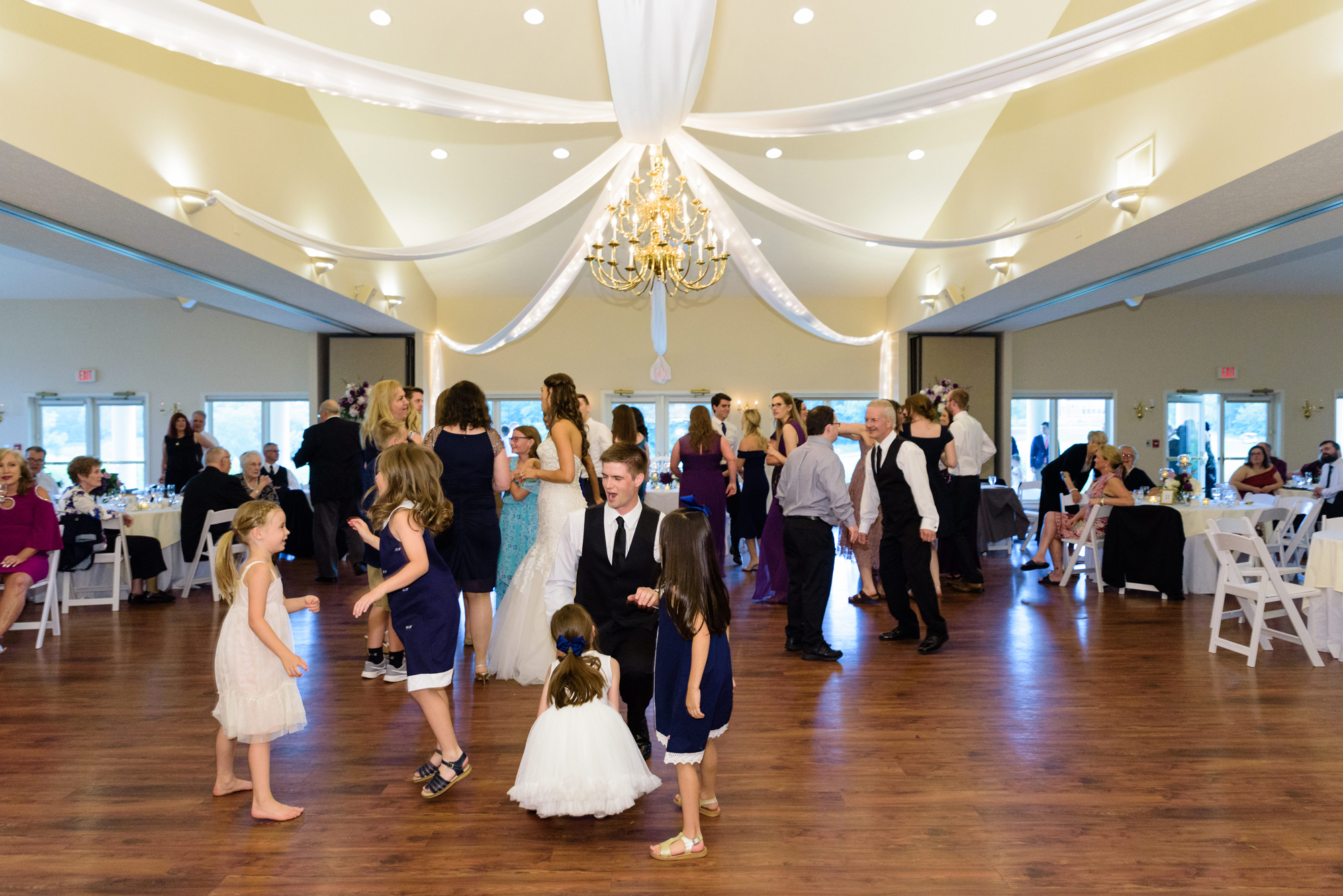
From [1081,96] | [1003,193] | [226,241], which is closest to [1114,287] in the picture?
[1003,193]

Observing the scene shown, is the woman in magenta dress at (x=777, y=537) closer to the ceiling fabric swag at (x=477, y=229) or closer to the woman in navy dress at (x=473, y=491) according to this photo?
the ceiling fabric swag at (x=477, y=229)

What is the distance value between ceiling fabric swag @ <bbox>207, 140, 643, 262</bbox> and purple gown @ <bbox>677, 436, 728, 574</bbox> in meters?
2.35

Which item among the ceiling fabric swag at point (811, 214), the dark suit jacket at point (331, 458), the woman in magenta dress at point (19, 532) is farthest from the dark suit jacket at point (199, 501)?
the ceiling fabric swag at point (811, 214)

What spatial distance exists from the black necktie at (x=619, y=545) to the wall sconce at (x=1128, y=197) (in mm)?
4580

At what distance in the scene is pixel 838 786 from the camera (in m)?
3.16

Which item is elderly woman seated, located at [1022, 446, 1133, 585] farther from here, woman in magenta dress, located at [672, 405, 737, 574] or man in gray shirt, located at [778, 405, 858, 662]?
man in gray shirt, located at [778, 405, 858, 662]

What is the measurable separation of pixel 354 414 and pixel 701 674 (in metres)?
8.60

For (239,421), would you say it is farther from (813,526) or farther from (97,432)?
(813,526)

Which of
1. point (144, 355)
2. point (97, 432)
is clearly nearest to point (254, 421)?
point (144, 355)

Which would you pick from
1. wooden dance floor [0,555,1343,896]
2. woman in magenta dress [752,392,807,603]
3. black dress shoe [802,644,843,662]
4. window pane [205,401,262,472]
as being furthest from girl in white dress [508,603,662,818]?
window pane [205,401,262,472]

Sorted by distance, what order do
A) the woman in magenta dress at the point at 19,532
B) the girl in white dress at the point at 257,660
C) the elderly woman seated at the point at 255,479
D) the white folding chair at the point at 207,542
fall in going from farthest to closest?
1. the elderly woman seated at the point at 255,479
2. the white folding chair at the point at 207,542
3. the woman in magenta dress at the point at 19,532
4. the girl in white dress at the point at 257,660

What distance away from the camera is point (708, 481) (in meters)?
7.11

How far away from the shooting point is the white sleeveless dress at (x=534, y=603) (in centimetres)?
439

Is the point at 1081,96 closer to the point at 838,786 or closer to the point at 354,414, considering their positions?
the point at 838,786
